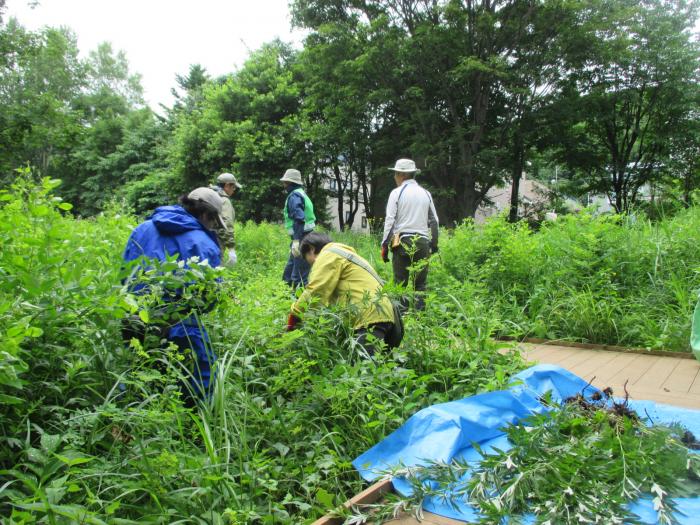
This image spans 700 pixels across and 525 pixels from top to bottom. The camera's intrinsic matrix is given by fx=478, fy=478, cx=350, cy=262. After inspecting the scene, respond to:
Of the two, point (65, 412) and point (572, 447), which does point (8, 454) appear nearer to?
point (65, 412)

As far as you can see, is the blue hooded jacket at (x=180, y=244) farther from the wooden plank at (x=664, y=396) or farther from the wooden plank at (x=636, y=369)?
the wooden plank at (x=636, y=369)

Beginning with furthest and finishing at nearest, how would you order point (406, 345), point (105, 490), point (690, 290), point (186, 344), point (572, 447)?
point (690, 290) → point (406, 345) → point (186, 344) → point (572, 447) → point (105, 490)

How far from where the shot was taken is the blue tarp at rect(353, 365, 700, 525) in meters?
2.05

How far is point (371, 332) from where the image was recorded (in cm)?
317

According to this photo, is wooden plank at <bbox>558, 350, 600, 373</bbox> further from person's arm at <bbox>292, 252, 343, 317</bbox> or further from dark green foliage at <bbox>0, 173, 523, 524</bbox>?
person's arm at <bbox>292, 252, 343, 317</bbox>

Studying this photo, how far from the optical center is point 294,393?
269 centimetres

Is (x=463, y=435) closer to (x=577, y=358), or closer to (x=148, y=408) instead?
(x=148, y=408)

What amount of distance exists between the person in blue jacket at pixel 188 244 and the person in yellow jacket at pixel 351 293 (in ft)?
2.19

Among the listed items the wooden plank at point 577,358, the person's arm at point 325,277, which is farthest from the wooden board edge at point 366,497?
the wooden plank at point 577,358

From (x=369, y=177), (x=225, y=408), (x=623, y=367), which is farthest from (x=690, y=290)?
(x=369, y=177)

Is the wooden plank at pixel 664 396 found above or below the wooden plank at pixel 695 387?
above

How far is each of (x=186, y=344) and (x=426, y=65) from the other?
572 inches

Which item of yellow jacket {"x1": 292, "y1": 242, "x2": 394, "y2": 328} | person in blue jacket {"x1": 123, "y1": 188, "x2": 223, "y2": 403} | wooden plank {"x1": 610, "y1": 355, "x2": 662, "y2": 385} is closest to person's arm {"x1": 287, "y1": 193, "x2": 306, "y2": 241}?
yellow jacket {"x1": 292, "y1": 242, "x2": 394, "y2": 328}

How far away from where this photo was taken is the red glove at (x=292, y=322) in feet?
10.2
